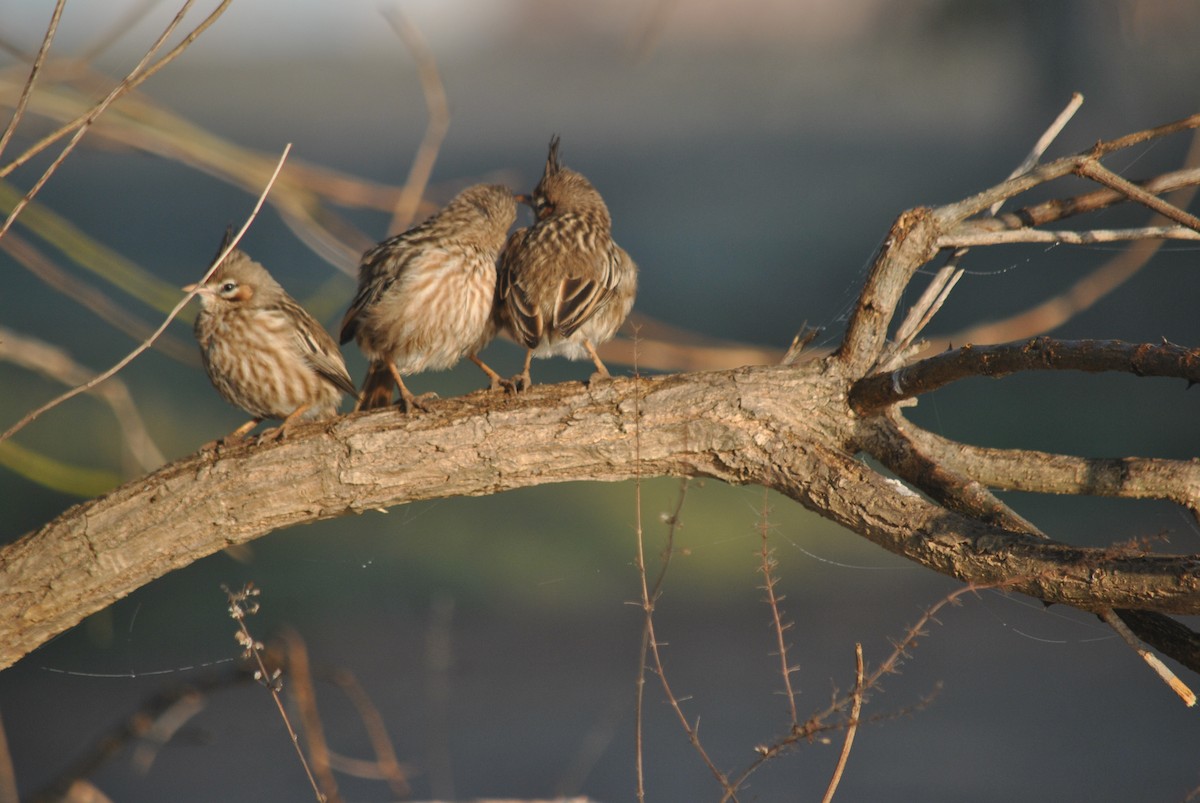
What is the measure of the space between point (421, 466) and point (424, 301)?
1.05 m

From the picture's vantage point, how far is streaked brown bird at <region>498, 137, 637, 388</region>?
13.7 feet

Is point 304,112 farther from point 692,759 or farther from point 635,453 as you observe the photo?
point 635,453

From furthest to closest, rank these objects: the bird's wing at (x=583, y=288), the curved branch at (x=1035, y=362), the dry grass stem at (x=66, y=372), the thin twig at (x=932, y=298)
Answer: the bird's wing at (x=583, y=288), the dry grass stem at (x=66, y=372), the thin twig at (x=932, y=298), the curved branch at (x=1035, y=362)

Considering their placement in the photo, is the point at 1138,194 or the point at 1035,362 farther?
the point at 1138,194

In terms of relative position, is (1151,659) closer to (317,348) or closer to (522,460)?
(522,460)

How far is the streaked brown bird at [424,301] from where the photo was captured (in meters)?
4.19

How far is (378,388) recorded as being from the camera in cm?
445

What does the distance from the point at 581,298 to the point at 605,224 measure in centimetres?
76

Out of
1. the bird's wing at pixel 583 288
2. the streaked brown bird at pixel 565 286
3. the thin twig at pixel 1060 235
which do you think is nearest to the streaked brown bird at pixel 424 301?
the streaked brown bird at pixel 565 286

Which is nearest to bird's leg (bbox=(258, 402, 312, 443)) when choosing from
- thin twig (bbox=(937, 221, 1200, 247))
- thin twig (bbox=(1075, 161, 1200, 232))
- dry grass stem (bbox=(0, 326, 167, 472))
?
dry grass stem (bbox=(0, 326, 167, 472))

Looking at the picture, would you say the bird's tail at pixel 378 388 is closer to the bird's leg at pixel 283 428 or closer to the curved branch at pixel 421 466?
the bird's leg at pixel 283 428

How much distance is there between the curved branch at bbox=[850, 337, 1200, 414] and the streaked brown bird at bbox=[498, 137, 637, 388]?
113 centimetres

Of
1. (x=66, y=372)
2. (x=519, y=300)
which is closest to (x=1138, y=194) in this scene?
(x=519, y=300)

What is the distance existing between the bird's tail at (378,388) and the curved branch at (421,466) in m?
1.09
